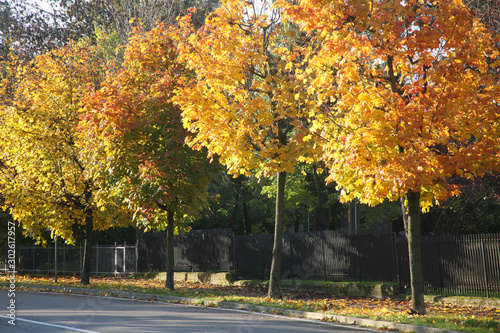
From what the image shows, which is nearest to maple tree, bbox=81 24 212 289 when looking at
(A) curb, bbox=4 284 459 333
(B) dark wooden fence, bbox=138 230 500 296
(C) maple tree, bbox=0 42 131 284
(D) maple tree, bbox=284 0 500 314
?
(A) curb, bbox=4 284 459 333

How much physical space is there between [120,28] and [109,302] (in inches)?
828

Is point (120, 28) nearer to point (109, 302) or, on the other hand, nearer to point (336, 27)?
point (109, 302)

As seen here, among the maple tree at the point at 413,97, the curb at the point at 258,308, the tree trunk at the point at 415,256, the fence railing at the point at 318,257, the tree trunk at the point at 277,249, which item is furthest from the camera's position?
the fence railing at the point at 318,257

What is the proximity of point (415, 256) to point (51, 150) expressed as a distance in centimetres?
1485

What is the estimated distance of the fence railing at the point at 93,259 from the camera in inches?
1129

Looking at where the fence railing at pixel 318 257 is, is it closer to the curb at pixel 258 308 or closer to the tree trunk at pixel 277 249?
the tree trunk at pixel 277 249

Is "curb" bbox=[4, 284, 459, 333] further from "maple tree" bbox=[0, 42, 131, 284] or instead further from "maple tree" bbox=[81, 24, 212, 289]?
"maple tree" bbox=[0, 42, 131, 284]

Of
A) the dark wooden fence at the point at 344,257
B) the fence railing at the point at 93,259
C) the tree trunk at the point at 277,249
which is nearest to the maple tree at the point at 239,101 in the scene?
the tree trunk at the point at 277,249

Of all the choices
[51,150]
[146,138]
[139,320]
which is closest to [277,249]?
[139,320]

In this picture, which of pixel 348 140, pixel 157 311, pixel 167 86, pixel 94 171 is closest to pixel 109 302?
pixel 157 311

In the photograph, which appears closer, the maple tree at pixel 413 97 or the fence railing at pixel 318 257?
the maple tree at pixel 413 97

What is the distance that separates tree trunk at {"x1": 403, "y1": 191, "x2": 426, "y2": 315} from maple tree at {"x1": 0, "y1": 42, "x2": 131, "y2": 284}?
1251 cm

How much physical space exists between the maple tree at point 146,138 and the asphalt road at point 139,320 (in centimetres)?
407

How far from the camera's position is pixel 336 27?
10.8 metres
